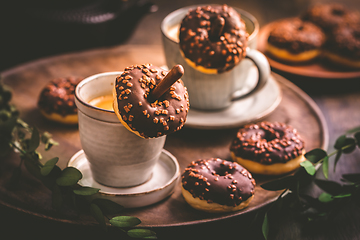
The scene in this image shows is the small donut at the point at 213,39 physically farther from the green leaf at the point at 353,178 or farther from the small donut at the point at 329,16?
the small donut at the point at 329,16

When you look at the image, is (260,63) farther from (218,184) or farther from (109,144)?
(109,144)

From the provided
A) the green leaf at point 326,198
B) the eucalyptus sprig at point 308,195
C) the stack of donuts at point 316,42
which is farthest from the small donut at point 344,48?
the green leaf at point 326,198

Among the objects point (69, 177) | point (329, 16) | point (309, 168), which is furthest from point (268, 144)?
point (329, 16)

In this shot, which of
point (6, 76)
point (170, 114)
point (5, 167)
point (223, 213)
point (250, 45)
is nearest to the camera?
point (170, 114)

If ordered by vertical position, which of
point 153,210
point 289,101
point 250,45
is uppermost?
point 250,45

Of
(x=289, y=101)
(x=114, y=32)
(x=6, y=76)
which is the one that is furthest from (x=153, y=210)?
(x=114, y=32)

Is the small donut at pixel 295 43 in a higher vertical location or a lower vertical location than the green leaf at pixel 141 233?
lower

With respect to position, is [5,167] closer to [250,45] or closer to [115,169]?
[115,169]

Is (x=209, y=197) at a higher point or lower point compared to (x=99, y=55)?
higher
